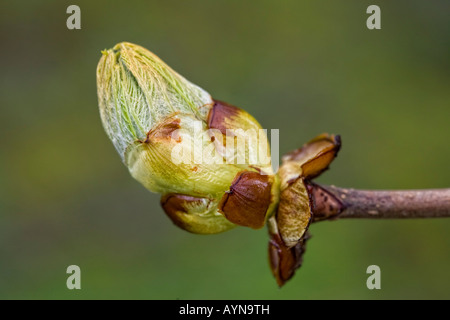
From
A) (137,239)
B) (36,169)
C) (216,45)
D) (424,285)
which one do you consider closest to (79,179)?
(36,169)

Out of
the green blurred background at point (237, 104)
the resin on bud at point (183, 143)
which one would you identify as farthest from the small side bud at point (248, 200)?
the green blurred background at point (237, 104)

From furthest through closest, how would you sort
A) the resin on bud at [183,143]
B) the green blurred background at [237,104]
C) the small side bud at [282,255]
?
the green blurred background at [237,104]
the small side bud at [282,255]
the resin on bud at [183,143]

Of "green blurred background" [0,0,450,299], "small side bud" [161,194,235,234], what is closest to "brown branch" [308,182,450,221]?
"small side bud" [161,194,235,234]

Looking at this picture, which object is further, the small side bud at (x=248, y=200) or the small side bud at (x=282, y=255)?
the small side bud at (x=282, y=255)

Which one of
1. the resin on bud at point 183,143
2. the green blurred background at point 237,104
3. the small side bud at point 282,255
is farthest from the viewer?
the green blurred background at point 237,104

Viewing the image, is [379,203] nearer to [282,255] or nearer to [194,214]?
[282,255]

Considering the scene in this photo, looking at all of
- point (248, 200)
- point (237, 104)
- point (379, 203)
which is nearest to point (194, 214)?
point (248, 200)

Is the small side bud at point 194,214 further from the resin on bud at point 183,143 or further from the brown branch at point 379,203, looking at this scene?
the brown branch at point 379,203
